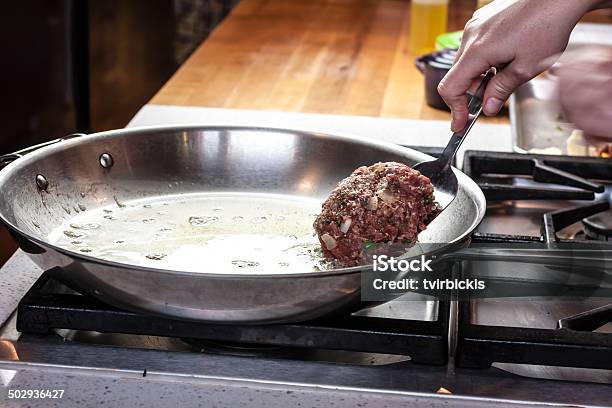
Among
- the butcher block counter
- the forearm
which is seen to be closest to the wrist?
the forearm

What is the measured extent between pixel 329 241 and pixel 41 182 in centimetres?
37

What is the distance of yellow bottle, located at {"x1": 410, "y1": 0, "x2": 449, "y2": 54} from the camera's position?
90.8 inches

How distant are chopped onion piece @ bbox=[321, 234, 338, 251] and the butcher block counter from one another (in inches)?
35.4

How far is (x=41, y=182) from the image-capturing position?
1099 millimetres

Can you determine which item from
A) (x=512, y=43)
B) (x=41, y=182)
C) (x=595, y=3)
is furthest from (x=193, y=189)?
(x=595, y=3)

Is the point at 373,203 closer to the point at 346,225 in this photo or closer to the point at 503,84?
the point at 346,225

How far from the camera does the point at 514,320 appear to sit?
99cm

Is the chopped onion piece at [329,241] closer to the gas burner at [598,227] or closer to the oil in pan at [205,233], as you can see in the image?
the oil in pan at [205,233]

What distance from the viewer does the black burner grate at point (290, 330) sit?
0.86 metres

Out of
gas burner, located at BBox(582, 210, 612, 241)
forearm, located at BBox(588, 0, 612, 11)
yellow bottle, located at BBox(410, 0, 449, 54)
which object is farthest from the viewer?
yellow bottle, located at BBox(410, 0, 449, 54)

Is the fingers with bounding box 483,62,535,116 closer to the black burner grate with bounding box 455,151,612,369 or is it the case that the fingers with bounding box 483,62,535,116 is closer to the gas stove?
the black burner grate with bounding box 455,151,612,369

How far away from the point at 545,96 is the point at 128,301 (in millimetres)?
1265

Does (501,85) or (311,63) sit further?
(311,63)

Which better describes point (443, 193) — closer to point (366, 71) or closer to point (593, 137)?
point (593, 137)
